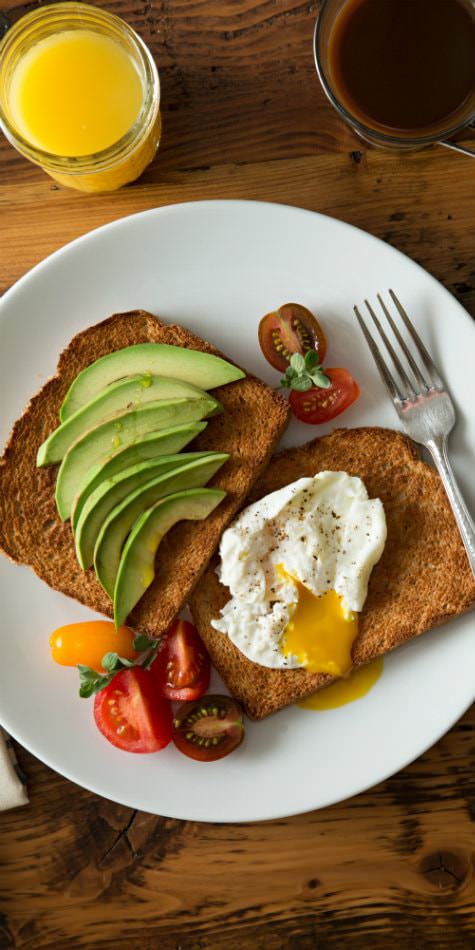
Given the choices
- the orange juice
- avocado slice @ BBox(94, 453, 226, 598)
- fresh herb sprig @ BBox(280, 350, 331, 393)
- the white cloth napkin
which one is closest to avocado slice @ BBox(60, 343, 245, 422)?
fresh herb sprig @ BBox(280, 350, 331, 393)

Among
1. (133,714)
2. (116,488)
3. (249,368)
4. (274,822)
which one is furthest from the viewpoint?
(274,822)

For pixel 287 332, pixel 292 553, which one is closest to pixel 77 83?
pixel 287 332

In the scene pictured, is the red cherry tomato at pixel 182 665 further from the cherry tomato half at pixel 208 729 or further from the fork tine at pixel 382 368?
the fork tine at pixel 382 368

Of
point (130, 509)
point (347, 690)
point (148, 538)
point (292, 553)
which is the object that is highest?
point (130, 509)

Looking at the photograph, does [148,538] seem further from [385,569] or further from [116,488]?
[385,569]

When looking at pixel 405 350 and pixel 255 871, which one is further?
pixel 255 871

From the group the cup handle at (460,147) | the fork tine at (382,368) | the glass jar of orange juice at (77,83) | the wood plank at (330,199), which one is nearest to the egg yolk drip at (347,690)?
the fork tine at (382,368)
